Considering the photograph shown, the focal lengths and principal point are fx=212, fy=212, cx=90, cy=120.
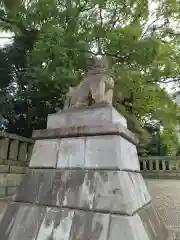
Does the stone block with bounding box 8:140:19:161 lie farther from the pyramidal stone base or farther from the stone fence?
the pyramidal stone base

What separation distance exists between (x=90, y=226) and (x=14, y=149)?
10.2 ft

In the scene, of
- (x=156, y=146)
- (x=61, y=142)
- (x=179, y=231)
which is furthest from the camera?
(x=156, y=146)

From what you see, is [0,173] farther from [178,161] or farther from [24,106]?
[178,161]

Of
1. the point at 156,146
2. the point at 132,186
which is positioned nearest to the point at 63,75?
the point at 132,186

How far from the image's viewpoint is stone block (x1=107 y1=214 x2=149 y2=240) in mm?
1546

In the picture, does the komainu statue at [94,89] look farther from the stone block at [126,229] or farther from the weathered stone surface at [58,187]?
the stone block at [126,229]

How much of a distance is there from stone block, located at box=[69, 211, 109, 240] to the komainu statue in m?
1.20

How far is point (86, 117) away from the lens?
2309mm

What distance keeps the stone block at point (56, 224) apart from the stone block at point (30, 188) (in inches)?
9.6

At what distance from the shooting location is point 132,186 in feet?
6.25

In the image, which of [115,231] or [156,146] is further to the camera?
[156,146]

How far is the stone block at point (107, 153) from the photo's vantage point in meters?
1.90

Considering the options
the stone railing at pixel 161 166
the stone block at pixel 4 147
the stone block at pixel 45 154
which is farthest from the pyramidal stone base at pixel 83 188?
the stone railing at pixel 161 166

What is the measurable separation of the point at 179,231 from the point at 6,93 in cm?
471
